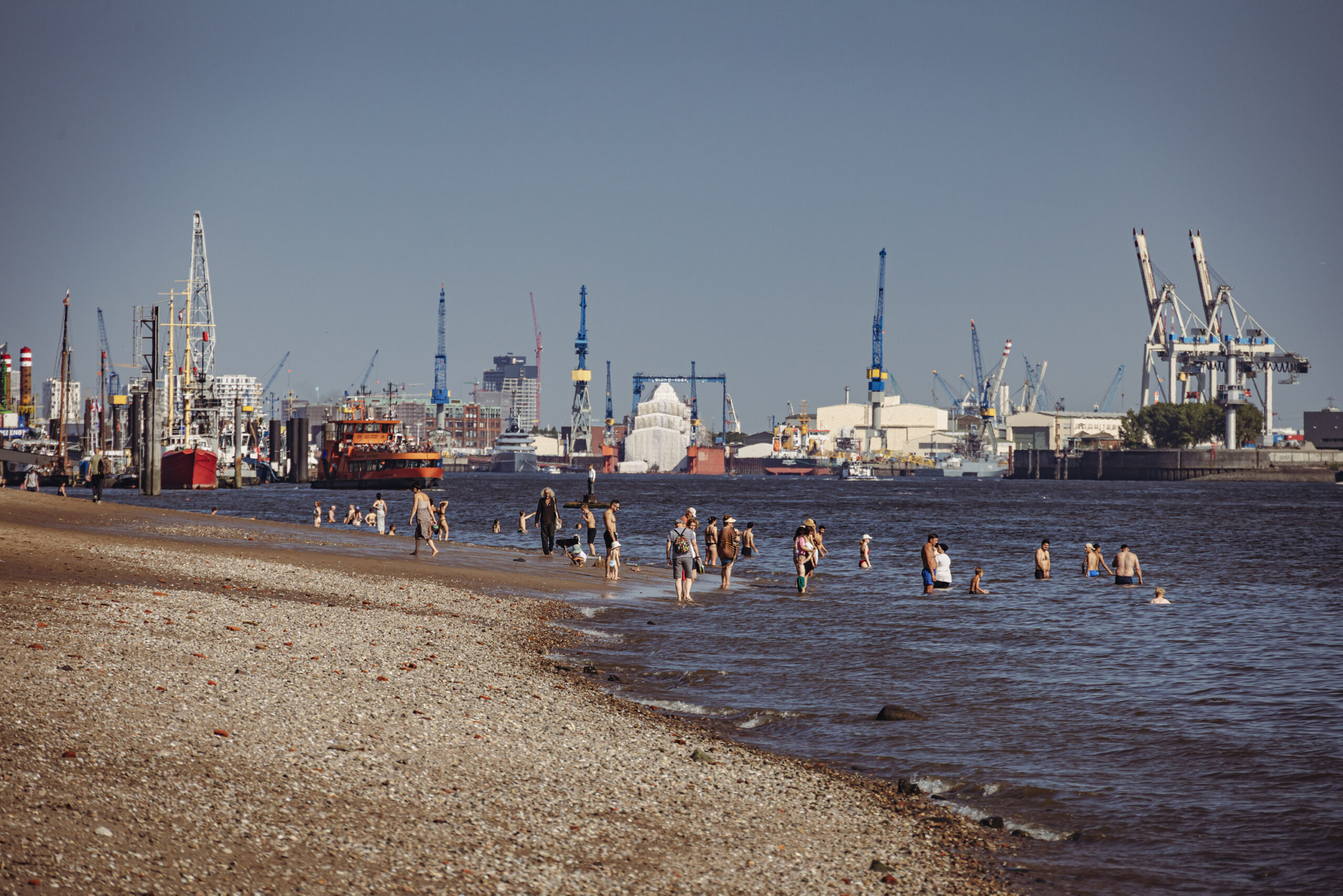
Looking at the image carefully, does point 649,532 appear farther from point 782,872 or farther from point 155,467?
point 782,872

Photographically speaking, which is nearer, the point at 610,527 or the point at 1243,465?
the point at 610,527

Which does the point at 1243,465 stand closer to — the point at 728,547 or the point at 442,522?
the point at 442,522

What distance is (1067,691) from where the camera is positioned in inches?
667

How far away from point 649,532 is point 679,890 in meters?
47.7

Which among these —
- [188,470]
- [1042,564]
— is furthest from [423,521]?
[188,470]

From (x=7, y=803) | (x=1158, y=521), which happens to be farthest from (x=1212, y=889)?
(x=1158, y=521)

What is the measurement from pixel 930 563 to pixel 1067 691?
1330 centimetres

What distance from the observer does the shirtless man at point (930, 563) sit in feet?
99.1

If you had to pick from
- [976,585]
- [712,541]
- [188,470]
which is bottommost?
[976,585]

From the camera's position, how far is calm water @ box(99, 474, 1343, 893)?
10508 mm

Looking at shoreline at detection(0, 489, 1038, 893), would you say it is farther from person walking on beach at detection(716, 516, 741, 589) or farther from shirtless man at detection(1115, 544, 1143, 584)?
shirtless man at detection(1115, 544, 1143, 584)

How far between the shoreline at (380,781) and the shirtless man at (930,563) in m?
15.9

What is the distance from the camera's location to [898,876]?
873 cm

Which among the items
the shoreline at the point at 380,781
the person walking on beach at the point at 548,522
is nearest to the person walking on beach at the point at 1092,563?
the person walking on beach at the point at 548,522
